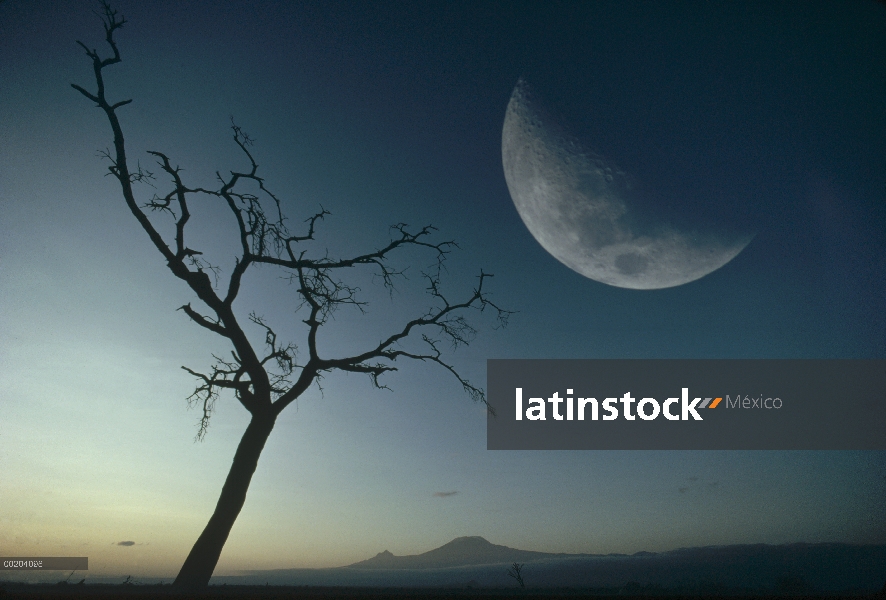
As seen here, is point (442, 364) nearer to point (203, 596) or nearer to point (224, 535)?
point (224, 535)

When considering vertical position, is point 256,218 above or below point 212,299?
above

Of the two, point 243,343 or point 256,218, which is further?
point 256,218

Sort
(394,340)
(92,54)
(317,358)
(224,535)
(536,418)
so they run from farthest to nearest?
(536,418), (394,340), (317,358), (92,54), (224,535)

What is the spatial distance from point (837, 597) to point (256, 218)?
35.5 ft

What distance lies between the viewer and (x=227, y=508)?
823cm

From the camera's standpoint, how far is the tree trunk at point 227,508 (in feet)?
25.0

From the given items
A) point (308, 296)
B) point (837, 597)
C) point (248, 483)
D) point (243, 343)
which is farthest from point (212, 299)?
point (837, 597)

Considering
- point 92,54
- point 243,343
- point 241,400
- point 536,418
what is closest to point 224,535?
point 241,400

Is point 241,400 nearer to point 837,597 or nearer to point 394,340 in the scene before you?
point 394,340

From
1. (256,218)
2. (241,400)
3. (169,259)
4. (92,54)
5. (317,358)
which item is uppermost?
(92,54)

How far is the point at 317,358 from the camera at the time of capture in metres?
10.0

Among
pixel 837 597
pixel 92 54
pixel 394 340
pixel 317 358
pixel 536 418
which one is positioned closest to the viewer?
pixel 837 597

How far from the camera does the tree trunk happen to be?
7625mm

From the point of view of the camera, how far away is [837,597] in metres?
4.47
